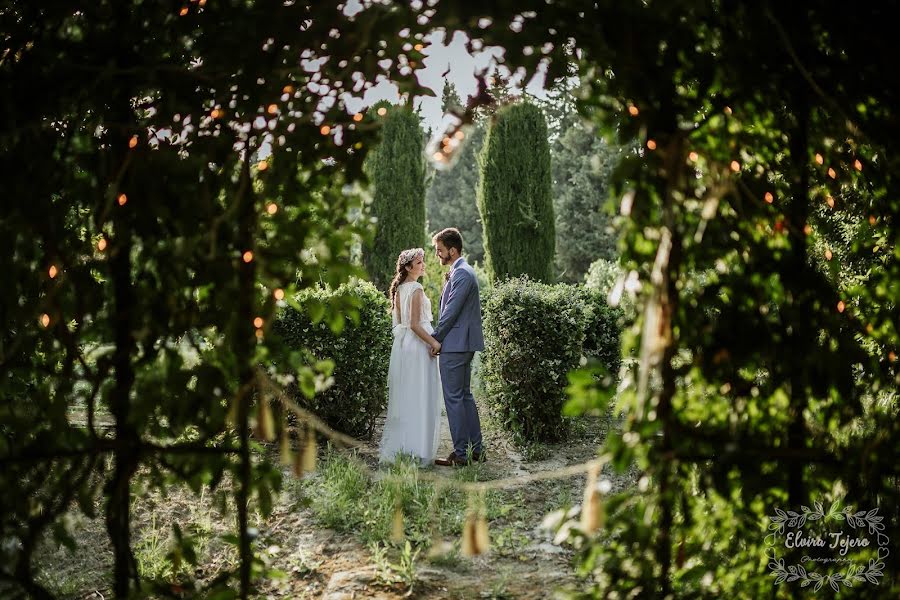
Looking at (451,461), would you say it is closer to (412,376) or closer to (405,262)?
(412,376)

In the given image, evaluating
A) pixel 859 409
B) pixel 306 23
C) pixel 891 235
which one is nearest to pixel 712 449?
pixel 859 409

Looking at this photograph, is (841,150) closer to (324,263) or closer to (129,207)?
(324,263)

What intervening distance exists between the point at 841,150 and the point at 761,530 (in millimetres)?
1188

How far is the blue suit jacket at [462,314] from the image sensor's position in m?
6.29

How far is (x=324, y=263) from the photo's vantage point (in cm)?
198

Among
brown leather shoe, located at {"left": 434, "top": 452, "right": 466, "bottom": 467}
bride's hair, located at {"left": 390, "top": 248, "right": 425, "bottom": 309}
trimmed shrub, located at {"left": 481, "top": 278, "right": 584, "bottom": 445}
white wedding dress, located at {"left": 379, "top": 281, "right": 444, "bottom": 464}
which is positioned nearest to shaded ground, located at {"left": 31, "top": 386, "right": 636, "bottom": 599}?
brown leather shoe, located at {"left": 434, "top": 452, "right": 466, "bottom": 467}

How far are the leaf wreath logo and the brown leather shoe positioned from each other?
458cm

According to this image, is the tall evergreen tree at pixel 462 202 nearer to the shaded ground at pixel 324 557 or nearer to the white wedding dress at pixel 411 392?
the white wedding dress at pixel 411 392

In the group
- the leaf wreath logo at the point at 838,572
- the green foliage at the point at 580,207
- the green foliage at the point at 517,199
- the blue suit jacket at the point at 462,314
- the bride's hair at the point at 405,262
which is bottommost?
the leaf wreath logo at the point at 838,572

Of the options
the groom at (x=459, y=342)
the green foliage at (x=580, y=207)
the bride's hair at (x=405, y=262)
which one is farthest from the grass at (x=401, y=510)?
the green foliage at (x=580, y=207)

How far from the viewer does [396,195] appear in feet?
48.2

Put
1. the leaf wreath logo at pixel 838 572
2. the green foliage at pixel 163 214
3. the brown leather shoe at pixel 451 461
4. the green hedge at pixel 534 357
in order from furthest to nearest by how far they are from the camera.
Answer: the green hedge at pixel 534 357 → the brown leather shoe at pixel 451 461 → the leaf wreath logo at pixel 838 572 → the green foliage at pixel 163 214

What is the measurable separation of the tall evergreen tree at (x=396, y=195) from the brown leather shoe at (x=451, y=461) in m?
7.92

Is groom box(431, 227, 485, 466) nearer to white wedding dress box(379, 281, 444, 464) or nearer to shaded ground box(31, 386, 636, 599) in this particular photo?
white wedding dress box(379, 281, 444, 464)
